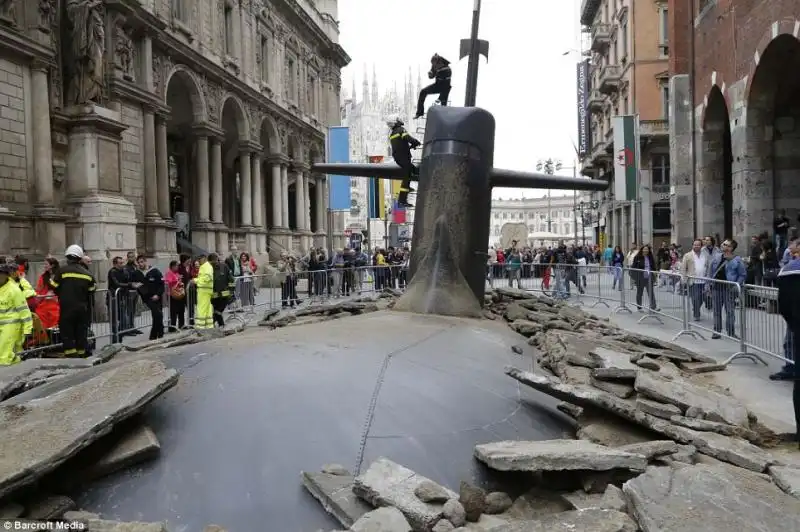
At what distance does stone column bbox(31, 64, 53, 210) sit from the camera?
15.9 metres

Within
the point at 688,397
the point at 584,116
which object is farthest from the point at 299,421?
the point at 584,116

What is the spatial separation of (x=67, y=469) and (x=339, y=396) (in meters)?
1.60

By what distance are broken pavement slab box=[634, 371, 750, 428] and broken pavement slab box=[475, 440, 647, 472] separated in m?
1.61

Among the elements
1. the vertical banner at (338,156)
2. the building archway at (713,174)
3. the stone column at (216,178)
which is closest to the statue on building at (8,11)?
the vertical banner at (338,156)

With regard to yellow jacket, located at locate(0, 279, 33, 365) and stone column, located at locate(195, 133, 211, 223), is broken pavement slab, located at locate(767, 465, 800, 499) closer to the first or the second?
yellow jacket, located at locate(0, 279, 33, 365)

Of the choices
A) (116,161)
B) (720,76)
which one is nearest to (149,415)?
(116,161)

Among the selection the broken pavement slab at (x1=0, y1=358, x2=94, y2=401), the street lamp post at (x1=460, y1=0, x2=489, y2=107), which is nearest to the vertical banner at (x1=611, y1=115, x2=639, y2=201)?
the street lamp post at (x1=460, y1=0, x2=489, y2=107)

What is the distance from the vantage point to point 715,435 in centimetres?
472

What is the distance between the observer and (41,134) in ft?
52.8

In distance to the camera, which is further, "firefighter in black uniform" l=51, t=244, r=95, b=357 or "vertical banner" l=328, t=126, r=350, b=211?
"vertical banner" l=328, t=126, r=350, b=211

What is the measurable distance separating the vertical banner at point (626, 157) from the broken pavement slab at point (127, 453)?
2088cm

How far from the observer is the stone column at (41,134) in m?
15.9

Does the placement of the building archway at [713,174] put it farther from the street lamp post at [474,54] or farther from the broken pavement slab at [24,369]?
the broken pavement slab at [24,369]

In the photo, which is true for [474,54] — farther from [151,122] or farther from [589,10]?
[589,10]
